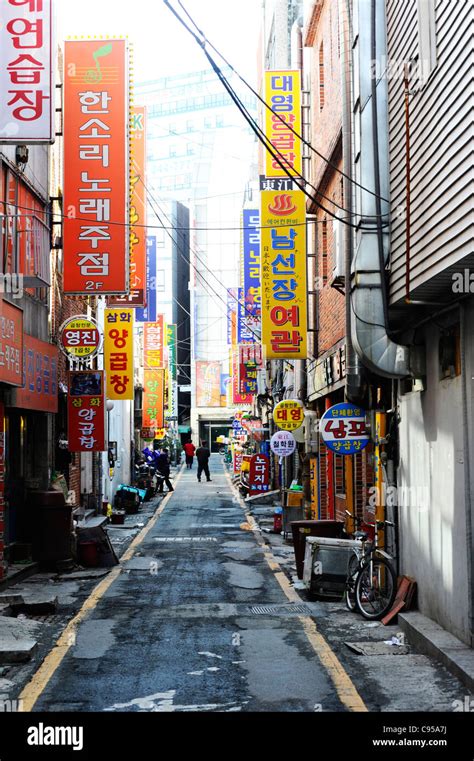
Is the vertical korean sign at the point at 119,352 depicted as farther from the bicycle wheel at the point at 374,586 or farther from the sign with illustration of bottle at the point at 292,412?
the bicycle wheel at the point at 374,586

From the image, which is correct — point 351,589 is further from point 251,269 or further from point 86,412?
point 251,269

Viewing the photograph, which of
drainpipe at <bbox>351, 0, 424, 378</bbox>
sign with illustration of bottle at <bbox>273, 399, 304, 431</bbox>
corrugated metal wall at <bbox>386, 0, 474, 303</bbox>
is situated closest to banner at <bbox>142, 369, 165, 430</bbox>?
sign with illustration of bottle at <bbox>273, 399, 304, 431</bbox>

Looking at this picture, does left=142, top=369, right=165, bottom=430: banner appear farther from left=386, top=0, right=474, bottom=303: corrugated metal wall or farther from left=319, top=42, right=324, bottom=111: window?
left=386, top=0, right=474, bottom=303: corrugated metal wall

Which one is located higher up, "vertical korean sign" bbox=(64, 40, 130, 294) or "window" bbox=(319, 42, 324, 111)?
"window" bbox=(319, 42, 324, 111)

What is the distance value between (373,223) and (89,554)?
25.7ft

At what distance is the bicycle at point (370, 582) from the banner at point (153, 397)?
111 feet

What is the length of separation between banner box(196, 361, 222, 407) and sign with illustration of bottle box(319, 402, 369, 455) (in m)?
75.2

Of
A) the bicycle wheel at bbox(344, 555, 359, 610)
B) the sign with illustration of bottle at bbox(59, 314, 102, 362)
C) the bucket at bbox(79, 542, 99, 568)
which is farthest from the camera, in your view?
the sign with illustration of bottle at bbox(59, 314, 102, 362)

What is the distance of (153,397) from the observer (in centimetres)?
4556

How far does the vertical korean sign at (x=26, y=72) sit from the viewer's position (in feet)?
37.6

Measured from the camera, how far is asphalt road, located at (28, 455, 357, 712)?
24.3ft

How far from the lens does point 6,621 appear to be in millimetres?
10180

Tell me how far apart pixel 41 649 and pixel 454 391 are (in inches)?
197

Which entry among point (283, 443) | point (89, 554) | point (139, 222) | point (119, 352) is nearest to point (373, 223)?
point (89, 554)
